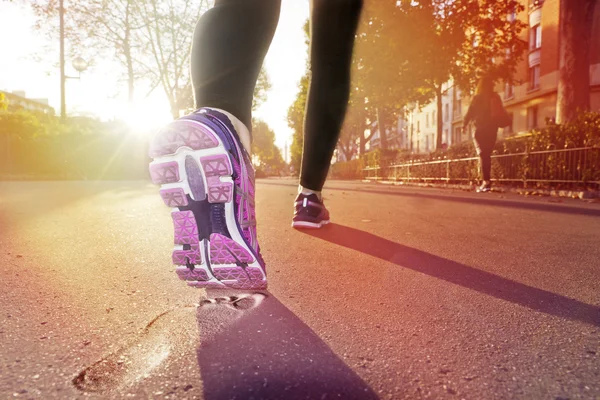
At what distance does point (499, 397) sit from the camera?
0.84 meters

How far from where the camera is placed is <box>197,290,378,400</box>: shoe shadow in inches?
33.5

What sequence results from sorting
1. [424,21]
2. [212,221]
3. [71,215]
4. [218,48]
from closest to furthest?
1. [212,221]
2. [218,48]
3. [71,215]
4. [424,21]

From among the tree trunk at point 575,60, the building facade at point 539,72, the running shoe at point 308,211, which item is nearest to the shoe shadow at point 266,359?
the running shoe at point 308,211

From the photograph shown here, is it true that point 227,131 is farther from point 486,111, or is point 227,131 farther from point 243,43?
point 486,111

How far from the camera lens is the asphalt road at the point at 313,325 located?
89 cm

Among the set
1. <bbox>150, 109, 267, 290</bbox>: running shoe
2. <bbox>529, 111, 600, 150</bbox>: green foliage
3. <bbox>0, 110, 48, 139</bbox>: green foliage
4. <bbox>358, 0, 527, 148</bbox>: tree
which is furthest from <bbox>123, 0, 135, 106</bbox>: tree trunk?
<bbox>150, 109, 267, 290</bbox>: running shoe

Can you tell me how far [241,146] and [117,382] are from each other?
0.80 metres

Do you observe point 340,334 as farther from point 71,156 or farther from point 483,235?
point 71,156

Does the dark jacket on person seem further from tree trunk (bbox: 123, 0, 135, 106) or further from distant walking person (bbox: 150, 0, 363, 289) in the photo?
tree trunk (bbox: 123, 0, 135, 106)

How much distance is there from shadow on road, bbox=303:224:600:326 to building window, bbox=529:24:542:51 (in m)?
34.7

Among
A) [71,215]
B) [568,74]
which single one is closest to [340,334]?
[71,215]

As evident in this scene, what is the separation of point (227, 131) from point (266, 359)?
2.32ft

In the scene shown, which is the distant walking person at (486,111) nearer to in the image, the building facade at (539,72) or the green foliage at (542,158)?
the green foliage at (542,158)

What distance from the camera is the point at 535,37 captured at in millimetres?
32719
